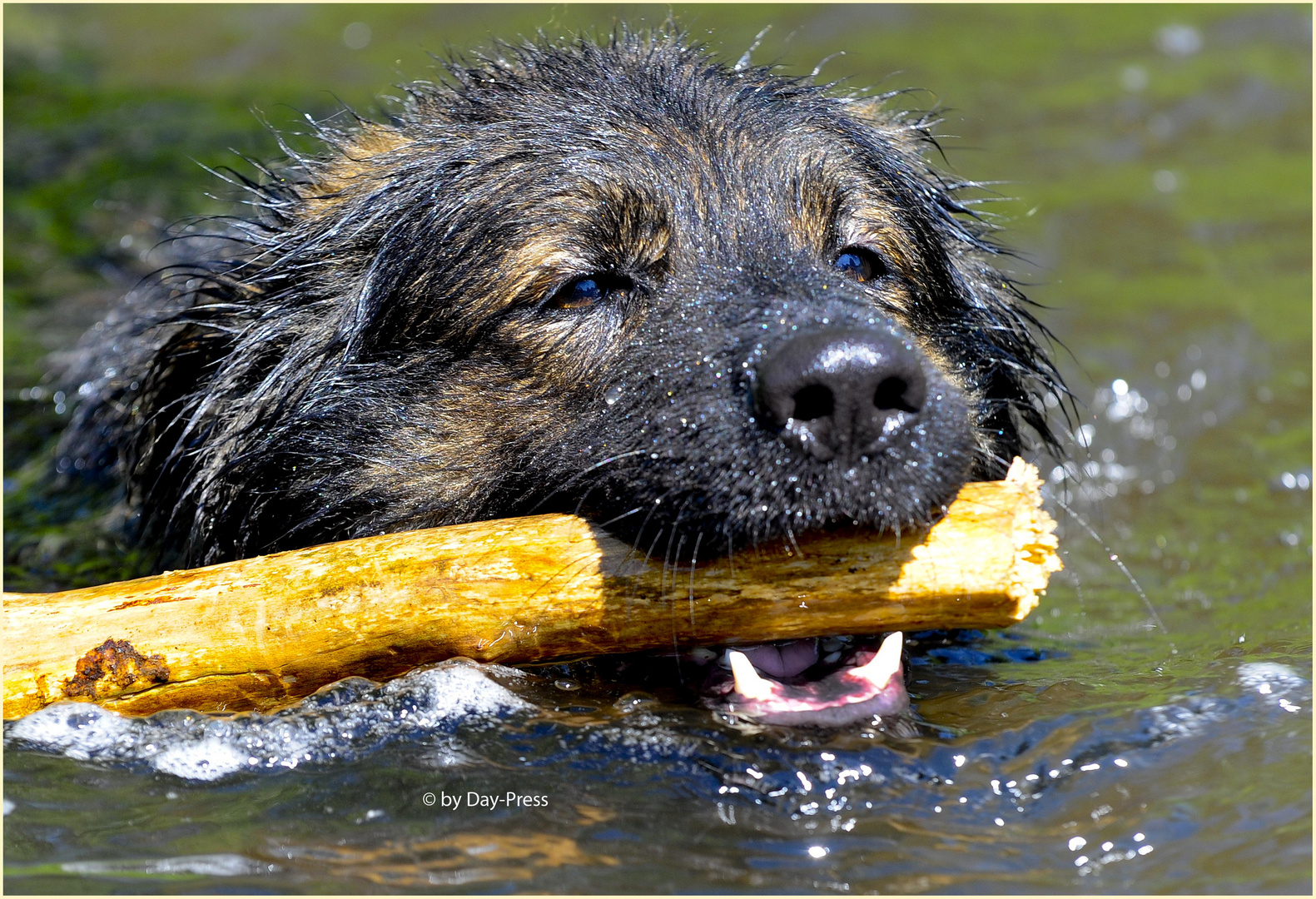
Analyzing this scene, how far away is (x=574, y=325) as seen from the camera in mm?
4168

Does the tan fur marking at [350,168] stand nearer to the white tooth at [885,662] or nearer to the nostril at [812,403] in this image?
the nostril at [812,403]

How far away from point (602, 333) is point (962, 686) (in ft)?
5.03

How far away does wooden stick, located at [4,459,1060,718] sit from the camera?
363 cm

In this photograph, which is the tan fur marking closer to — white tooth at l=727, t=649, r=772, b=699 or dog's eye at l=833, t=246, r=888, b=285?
dog's eye at l=833, t=246, r=888, b=285

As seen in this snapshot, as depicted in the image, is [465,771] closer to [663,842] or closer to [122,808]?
[663,842]

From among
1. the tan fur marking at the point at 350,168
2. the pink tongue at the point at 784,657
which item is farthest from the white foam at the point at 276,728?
the tan fur marking at the point at 350,168

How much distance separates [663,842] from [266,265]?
8.36ft

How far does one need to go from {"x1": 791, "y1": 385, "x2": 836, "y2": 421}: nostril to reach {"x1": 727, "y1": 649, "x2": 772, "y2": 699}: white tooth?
28.3 inches

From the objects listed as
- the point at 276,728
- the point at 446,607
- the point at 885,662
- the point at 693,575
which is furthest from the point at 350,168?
the point at 885,662

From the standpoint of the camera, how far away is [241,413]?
14.9 feet

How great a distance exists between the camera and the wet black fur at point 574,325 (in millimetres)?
3654

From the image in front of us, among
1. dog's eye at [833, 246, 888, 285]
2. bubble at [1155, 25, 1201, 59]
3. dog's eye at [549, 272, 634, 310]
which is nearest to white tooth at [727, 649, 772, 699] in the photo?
dog's eye at [549, 272, 634, 310]

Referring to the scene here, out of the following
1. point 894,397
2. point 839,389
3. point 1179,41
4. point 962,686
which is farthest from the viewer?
point 1179,41

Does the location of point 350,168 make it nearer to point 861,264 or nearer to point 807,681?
point 861,264
